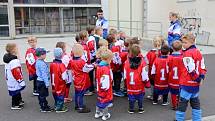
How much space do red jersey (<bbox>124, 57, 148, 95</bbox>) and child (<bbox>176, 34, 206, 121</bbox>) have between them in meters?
0.99

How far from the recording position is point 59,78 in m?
Answer: 5.77

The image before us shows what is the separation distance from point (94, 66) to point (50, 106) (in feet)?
4.50

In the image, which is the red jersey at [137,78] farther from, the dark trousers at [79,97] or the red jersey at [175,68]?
the dark trousers at [79,97]

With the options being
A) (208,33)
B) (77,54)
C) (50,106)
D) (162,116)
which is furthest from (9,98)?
(208,33)

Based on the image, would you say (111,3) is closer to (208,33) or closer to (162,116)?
(208,33)

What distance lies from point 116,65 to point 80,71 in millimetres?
1251

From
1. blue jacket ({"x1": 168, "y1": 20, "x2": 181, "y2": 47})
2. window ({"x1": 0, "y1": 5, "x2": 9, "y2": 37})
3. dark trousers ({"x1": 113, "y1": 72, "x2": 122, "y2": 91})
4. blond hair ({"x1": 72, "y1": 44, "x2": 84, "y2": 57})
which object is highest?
window ({"x1": 0, "y1": 5, "x2": 9, "y2": 37})

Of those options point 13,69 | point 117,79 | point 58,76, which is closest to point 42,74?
point 58,76

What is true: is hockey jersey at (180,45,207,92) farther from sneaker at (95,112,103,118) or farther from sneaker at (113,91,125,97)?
sneaker at (113,91,125,97)

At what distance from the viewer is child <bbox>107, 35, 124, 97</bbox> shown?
6551 millimetres

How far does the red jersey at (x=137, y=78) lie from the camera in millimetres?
5547

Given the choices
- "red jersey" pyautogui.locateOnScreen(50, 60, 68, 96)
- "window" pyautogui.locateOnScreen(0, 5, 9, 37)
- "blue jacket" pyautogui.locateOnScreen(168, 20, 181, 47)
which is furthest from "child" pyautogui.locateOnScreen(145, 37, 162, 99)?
"window" pyautogui.locateOnScreen(0, 5, 9, 37)

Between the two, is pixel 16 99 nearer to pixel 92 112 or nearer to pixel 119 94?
pixel 92 112

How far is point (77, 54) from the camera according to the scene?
18.3 feet
